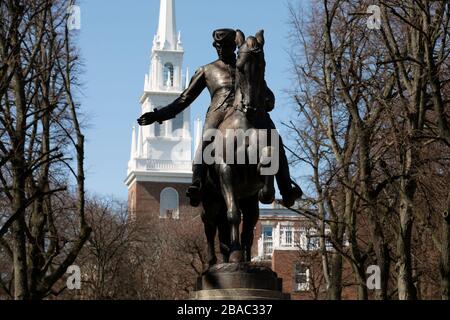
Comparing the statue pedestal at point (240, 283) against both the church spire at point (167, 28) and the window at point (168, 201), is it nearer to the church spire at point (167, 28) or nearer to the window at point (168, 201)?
the window at point (168, 201)

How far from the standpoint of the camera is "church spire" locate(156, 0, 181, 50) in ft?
420

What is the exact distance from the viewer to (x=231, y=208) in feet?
46.4

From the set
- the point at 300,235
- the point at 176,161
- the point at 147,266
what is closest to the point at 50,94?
the point at 300,235

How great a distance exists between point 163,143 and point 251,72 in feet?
372

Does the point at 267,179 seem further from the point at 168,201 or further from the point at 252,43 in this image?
the point at 168,201

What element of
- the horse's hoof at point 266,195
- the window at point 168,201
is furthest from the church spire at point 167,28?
the horse's hoof at point 266,195

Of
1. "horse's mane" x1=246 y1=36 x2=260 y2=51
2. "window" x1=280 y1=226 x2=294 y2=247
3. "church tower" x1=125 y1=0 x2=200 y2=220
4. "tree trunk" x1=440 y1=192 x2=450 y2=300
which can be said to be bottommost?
"tree trunk" x1=440 y1=192 x2=450 y2=300

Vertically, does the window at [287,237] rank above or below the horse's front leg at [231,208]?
above

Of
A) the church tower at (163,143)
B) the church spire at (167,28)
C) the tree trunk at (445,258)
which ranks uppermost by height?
the church spire at (167,28)

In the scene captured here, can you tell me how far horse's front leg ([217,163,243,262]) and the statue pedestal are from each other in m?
0.30

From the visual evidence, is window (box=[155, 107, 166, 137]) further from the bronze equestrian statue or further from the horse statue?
the horse statue

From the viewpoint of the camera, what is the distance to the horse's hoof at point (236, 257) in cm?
1386

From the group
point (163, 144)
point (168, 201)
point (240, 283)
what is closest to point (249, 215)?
point (240, 283)

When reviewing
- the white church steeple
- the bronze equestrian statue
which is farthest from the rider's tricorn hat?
the white church steeple
